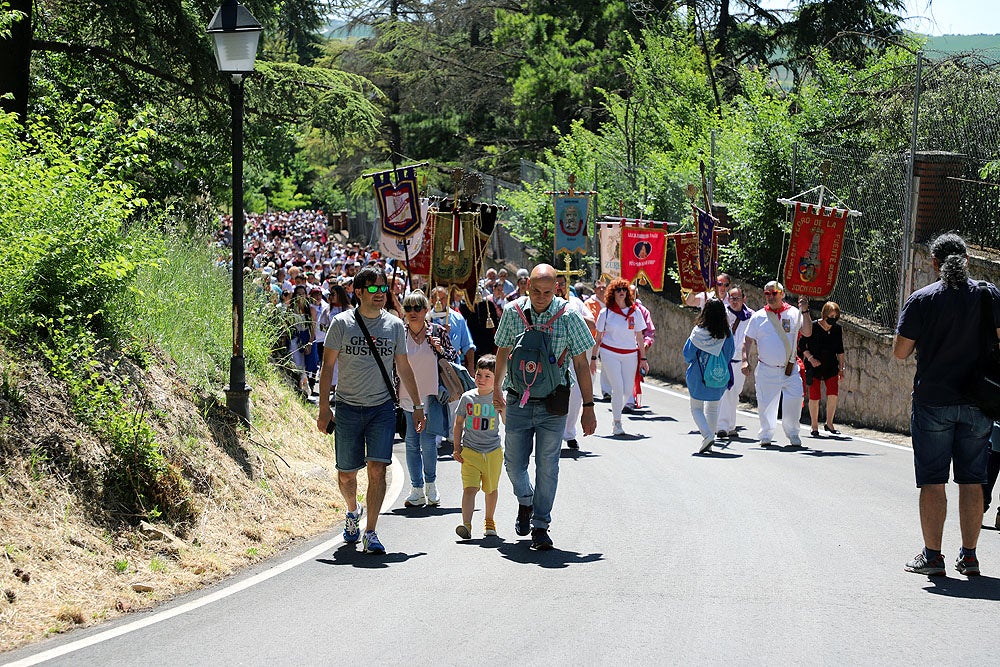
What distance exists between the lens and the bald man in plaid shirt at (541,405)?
30.0 ft

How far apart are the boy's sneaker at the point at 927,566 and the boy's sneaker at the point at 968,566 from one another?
110 millimetres

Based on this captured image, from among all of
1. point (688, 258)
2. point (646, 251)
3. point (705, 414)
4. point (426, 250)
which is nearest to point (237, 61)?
point (705, 414)

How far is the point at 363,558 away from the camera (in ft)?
29.6

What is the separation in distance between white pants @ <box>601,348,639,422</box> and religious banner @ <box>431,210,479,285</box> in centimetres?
335

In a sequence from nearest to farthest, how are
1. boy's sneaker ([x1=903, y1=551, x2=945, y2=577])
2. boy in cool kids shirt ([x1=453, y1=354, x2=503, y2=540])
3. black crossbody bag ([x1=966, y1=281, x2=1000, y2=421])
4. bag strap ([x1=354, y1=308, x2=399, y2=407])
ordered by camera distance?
1. black crossbody bag ([x1=966, y1=281, x2=1000, y2=421])
2. boy's sneaker ([x1=903, y1=551, x2=945, y2=577])
3. bag strap ([x1=354, y1=308, x2=399, y2=407])
4. boy in cool kids shirt ([x1=453, y1=354, x2=503, y2=540])

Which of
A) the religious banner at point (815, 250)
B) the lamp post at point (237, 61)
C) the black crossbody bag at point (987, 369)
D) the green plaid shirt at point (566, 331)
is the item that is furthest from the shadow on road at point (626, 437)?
the black crossbody bag at point (987, 369)

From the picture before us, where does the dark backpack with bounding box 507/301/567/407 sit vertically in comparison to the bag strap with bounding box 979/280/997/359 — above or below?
below

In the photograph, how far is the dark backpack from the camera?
912cm

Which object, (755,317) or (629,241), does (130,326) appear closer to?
(755,317)

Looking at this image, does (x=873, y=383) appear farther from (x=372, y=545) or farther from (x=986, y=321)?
(x=372, y=545)

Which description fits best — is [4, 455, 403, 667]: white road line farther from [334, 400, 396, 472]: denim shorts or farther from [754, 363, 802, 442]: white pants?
[754, 363, 802, 442]: white pants

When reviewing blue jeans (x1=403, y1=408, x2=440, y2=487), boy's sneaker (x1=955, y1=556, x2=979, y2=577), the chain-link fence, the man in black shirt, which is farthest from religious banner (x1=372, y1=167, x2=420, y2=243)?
boy's sneaker (x1=955, y1=556, x2=979, y2=577)

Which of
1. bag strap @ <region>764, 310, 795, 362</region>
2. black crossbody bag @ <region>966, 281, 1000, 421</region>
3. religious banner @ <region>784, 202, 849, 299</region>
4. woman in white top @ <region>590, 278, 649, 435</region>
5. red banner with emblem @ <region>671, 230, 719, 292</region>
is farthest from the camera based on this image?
red banner with emblem @ <region>671, 230, 719, 292</region>

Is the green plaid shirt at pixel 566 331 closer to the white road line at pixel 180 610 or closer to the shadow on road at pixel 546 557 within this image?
the shadow on road at pixel 546 557
